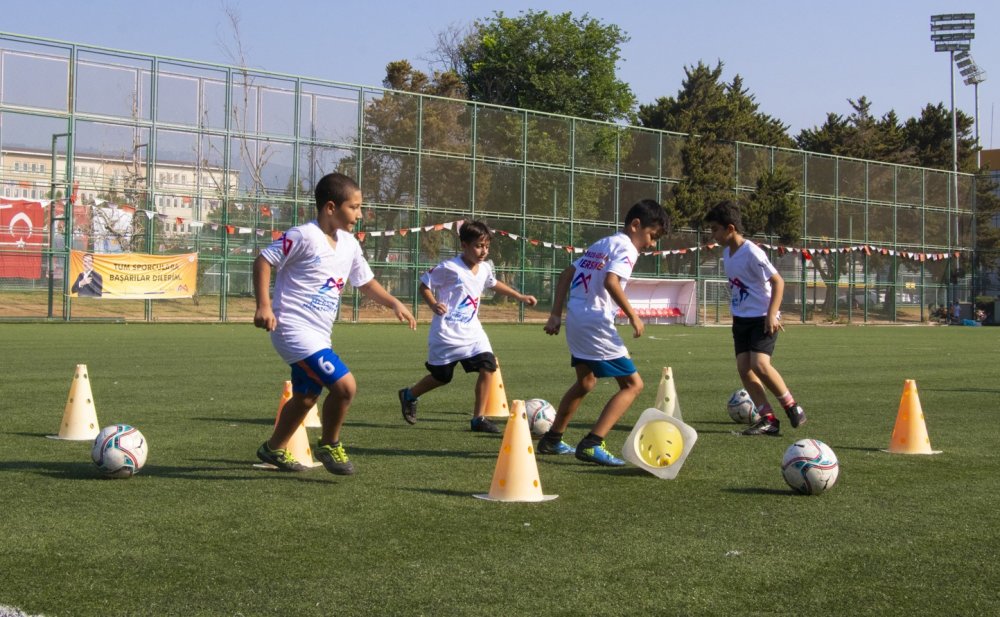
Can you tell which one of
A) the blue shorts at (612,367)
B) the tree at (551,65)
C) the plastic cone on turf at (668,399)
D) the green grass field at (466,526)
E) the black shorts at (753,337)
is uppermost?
the tree at (551,65)

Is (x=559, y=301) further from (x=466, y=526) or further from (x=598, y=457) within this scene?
(x=466, y=526)

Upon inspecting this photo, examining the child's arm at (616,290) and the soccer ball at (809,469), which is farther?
the child's arm at (616,290)

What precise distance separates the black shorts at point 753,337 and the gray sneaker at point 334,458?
13.4 feet

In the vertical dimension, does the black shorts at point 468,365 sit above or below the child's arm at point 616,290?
below

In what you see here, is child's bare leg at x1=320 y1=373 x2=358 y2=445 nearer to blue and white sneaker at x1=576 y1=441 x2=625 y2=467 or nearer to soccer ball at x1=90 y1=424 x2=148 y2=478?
soccer ball at x1=90 y1=424 x2=148 y2=478

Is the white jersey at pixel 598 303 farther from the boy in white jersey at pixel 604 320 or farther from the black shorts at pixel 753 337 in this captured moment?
the black shorts at pixel 753 337

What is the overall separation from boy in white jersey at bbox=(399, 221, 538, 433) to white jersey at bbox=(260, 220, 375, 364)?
2791 mm

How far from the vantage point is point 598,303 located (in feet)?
25.4

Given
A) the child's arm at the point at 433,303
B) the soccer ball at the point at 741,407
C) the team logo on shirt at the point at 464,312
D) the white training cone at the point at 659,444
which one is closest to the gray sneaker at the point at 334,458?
the white training cone at the point at 659,444

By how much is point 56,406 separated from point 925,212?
52.1 metres

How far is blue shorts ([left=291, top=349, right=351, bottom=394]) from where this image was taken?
6473 millimetres

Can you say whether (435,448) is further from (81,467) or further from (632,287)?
(632,287)

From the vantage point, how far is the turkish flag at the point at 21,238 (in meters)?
31.0

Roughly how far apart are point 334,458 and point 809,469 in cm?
270
